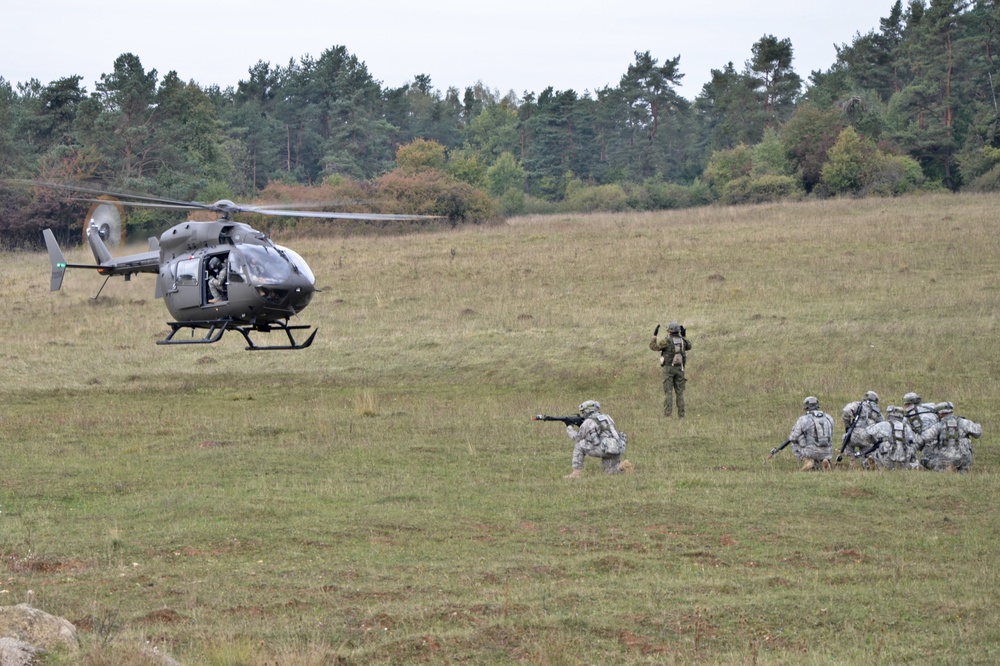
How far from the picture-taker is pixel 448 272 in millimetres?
45875

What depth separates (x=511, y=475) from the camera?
64.6 ft

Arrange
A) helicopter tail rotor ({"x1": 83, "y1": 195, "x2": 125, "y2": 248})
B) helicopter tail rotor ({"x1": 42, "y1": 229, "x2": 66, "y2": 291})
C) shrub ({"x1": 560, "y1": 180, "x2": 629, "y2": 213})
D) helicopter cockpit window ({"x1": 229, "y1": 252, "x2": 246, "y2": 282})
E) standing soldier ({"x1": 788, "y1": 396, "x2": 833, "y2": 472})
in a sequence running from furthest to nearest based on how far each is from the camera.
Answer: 1. shrub ({"x1": 560, "y1": 180, "x2": 629, "y2": 213})
2. helicopter tail rotor ({"x1": 83, "y1": 195, "x2": 125, "y2": 248})
3. helicopter tail rotor ({"x1": 42, "y1": 229, "x2": 66, "y2": 291})
4. helicopter cockpit window ({"x1": 229, "y1": 252, "x2": 246, "y2": 282})
5. standing soldier ({"x1": 788, "y1": 396, "x2": 833, "y2": 472})

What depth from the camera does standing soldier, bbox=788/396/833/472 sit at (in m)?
19.6

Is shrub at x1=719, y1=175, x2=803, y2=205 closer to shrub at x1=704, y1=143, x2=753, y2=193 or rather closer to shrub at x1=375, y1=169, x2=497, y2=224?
shrub at x1=704, y1=143, x2=753, y2=193

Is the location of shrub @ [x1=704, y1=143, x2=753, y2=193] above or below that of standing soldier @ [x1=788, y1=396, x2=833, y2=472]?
above

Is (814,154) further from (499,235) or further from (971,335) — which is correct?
(971,335)

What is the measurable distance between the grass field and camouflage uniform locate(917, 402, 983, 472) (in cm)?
60

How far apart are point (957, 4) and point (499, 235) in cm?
5167

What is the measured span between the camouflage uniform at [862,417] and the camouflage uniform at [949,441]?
2.76 ft

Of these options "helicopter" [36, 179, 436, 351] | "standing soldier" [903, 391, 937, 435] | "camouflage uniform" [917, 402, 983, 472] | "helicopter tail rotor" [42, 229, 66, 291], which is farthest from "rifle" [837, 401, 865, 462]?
"helicopter tail rotor" [42, 229, 66, 291]

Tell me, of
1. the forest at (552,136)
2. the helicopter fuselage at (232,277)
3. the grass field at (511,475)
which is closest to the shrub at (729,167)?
the forest at (552,136)

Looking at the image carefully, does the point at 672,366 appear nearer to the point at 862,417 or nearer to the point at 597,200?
the point at 862,417

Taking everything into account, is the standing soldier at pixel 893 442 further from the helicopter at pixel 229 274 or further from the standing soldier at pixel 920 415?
the helicopter at pixel 229 274

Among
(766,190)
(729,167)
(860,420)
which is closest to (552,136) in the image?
(729,167)
